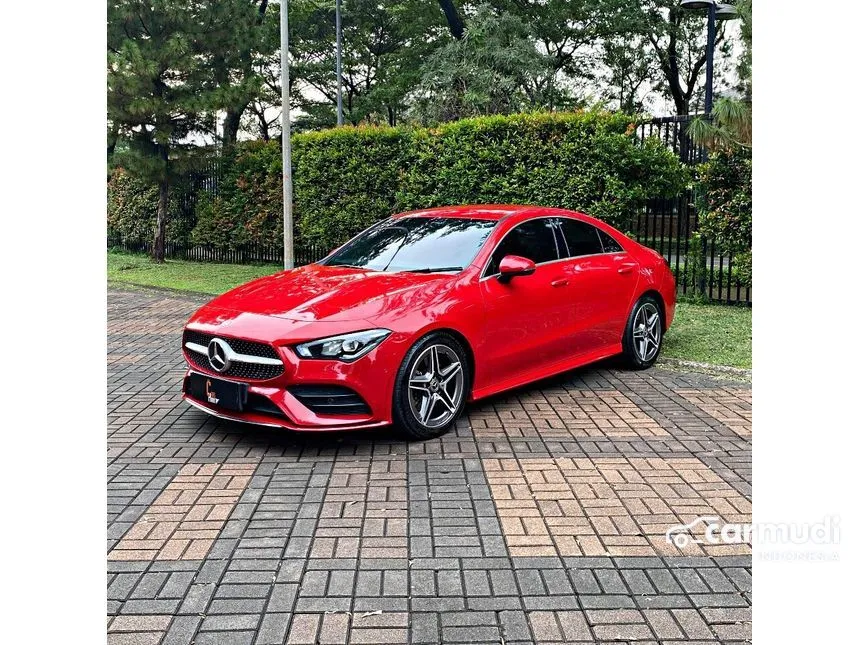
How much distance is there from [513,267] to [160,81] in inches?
571

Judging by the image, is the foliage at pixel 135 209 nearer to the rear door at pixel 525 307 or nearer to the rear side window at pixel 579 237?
the rear side window at pixel 579 237

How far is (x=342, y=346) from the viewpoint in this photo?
5.12m

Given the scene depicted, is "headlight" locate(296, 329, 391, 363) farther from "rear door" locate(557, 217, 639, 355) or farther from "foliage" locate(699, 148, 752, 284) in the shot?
"foliage" locate(699, 148, 752, 284)

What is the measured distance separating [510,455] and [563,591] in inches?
71.7

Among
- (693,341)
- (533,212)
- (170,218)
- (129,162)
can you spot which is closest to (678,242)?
(693,341)

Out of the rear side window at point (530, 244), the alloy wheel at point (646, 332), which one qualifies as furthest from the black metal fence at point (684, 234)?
the rear side window at point (530, 244)

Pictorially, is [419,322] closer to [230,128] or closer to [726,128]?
[726,128]

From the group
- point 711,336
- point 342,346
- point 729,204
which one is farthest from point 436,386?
point 729,204

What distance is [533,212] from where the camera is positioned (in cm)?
682

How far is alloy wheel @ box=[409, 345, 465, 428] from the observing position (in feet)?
17.8

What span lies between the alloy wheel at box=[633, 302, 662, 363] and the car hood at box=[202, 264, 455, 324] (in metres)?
2.55

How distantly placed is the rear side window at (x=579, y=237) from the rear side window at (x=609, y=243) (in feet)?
0.18

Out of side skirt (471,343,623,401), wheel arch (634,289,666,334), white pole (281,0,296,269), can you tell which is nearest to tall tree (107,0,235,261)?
white pole (281,0,296,269)
